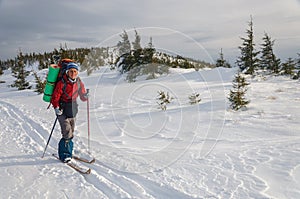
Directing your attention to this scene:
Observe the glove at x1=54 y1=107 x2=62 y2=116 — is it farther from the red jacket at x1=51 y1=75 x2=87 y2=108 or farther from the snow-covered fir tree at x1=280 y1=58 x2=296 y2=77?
the snow-covered fir tree at x1=280 y1=58 x2=296 y2=77

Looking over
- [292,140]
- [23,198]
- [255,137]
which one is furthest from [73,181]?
[292,140]

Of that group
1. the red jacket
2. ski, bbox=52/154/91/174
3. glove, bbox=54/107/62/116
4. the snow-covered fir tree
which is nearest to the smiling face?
the red jacket

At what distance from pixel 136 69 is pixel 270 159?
47.9ft

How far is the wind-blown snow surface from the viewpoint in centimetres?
361

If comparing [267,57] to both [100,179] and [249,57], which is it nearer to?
[249,57]

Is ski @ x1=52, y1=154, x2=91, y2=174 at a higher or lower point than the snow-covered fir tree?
lower

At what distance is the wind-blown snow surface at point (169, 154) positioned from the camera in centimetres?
361

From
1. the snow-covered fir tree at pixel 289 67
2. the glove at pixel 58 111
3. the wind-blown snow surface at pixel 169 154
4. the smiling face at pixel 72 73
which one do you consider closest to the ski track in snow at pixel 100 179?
the wind-blown snow surface at pixel 169 154

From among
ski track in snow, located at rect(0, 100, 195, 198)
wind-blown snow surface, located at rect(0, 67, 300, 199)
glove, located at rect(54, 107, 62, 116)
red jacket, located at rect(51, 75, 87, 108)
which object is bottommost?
ski track in snow, located at rect(0, 100, 195, 198)

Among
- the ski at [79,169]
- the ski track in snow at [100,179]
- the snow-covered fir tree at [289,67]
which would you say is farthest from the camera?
the snow-covered fir tree at [289,67]

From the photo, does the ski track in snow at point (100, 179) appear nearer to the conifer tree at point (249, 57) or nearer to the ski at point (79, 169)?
the ski at point (79, 169)

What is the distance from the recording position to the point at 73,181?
4.00m

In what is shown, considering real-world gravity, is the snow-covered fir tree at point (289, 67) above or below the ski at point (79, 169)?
above

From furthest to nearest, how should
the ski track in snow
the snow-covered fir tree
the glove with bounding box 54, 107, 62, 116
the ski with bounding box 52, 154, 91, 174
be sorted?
the snow-covered fir tree, the glove with bounding box 54, 107, 62, 116, the ski with bounding box 52, 154, 91, 174, the ski track in snow
